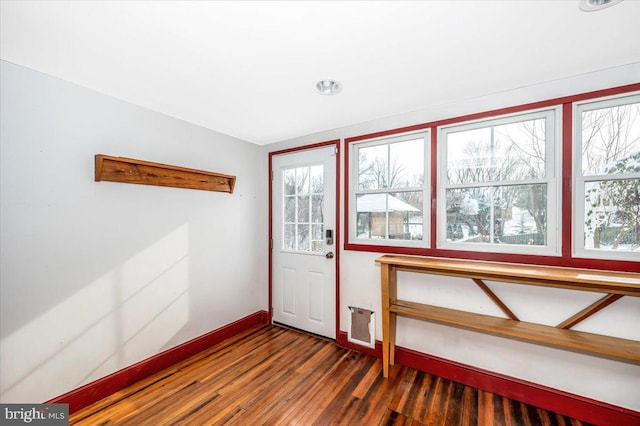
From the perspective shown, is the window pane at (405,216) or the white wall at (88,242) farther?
the window pane at (405,216)

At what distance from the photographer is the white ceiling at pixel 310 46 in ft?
3.96

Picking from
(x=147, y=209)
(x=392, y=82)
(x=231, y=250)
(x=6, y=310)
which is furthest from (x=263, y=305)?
(x=392, y=82)

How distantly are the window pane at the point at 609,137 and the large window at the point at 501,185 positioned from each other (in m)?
0.17

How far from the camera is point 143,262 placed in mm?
2207

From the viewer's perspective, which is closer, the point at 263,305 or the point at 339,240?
the point at 339,240

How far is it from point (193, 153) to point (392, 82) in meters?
1.96

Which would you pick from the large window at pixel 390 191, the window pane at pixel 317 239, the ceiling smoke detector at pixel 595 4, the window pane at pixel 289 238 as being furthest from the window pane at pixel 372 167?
the ceiling smoke detector at pixel 595 4

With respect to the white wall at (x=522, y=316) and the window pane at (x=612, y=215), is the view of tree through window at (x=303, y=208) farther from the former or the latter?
the window pane at (x=612, y=215)

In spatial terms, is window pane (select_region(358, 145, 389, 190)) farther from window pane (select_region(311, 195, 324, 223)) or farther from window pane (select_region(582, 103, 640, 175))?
window pane (select_region(582, 103, 640, 175))

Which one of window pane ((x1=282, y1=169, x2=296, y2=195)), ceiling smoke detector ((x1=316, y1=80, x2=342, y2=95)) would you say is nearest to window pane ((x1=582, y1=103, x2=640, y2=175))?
ceiling smoke detector ((x1=316, y1=80, x2=342, y2=95))

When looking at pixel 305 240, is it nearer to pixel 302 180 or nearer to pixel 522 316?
pixel 302 180

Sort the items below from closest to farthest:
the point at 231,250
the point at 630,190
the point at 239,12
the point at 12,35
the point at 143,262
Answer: the point at 239,12 < the point at 12,35 < the point at 630,190 < the point at 143,262 < the point at 231,250

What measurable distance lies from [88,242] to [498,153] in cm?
320

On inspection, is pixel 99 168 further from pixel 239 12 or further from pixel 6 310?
pixel 239 12
